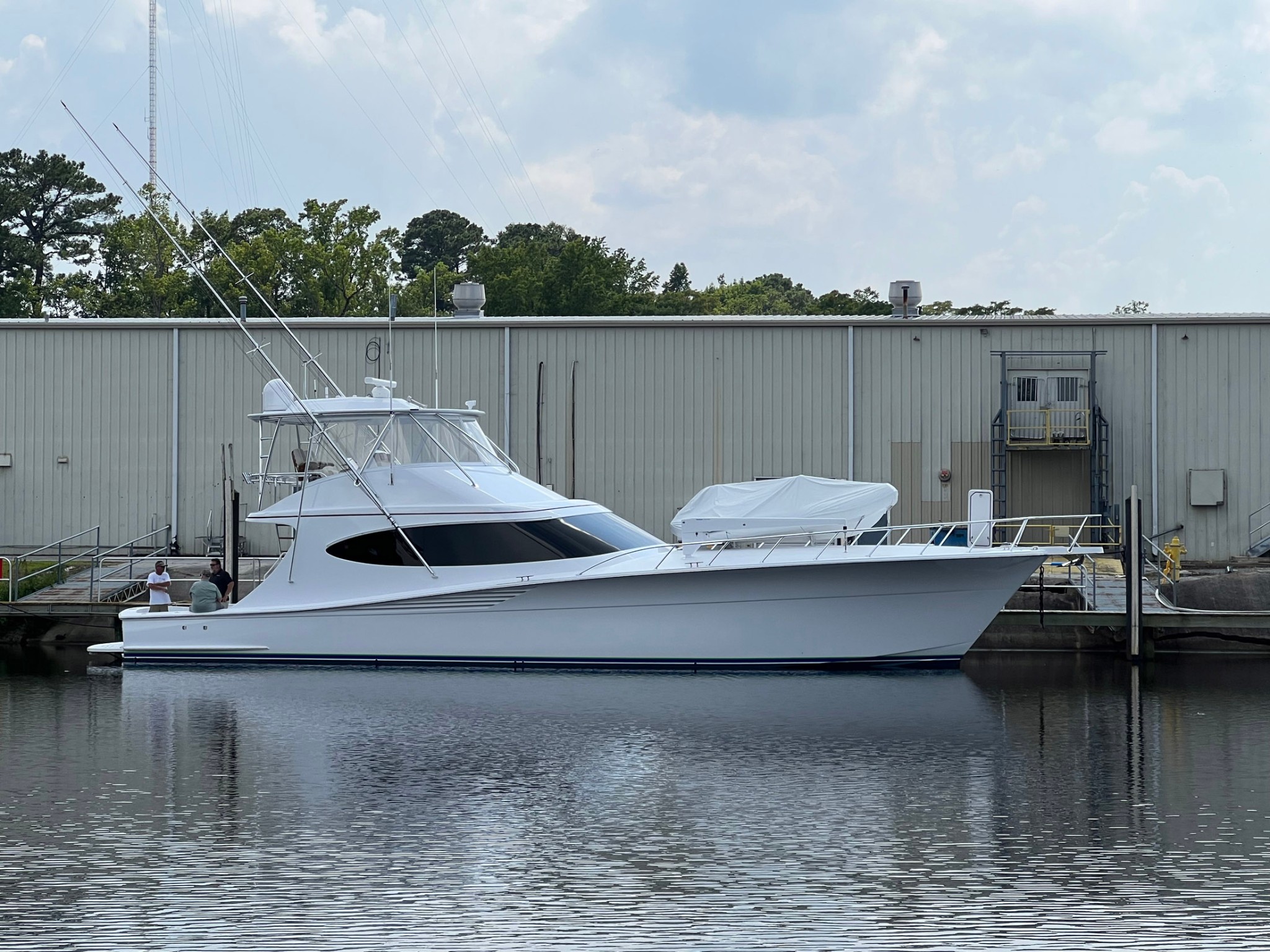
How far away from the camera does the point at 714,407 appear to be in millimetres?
27031

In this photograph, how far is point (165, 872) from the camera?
1048 cm

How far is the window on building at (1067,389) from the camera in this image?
85.6 feet

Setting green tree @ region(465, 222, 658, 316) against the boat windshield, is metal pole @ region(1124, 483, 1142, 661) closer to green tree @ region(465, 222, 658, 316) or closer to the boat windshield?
the boat windshield

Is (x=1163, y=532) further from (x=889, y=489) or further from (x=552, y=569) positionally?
(x=552, y=569)

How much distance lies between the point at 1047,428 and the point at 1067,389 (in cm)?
107

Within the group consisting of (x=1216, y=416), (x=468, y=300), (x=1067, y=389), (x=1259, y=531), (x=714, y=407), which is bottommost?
(x=1259, y=531)

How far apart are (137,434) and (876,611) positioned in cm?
1638

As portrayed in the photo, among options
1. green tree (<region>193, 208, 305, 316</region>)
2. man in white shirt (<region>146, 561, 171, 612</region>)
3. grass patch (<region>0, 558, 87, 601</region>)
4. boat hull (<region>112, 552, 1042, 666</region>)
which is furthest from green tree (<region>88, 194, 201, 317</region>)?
boat hull (<region>112, 552, 1042, 666</region>)

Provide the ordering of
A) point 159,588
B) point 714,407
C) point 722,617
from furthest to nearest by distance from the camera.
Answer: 1. point 714,407
2. point 159,588
3. point 722,617

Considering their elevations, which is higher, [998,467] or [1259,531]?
[998,467]

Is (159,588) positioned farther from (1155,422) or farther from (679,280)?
(679,280)

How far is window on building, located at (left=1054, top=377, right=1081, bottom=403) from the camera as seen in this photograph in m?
→ 26.1

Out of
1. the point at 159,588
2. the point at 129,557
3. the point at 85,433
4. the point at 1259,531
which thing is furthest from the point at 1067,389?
the point at 85,433

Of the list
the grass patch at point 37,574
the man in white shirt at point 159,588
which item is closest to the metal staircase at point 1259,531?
the man in white shirt at point 159,588
